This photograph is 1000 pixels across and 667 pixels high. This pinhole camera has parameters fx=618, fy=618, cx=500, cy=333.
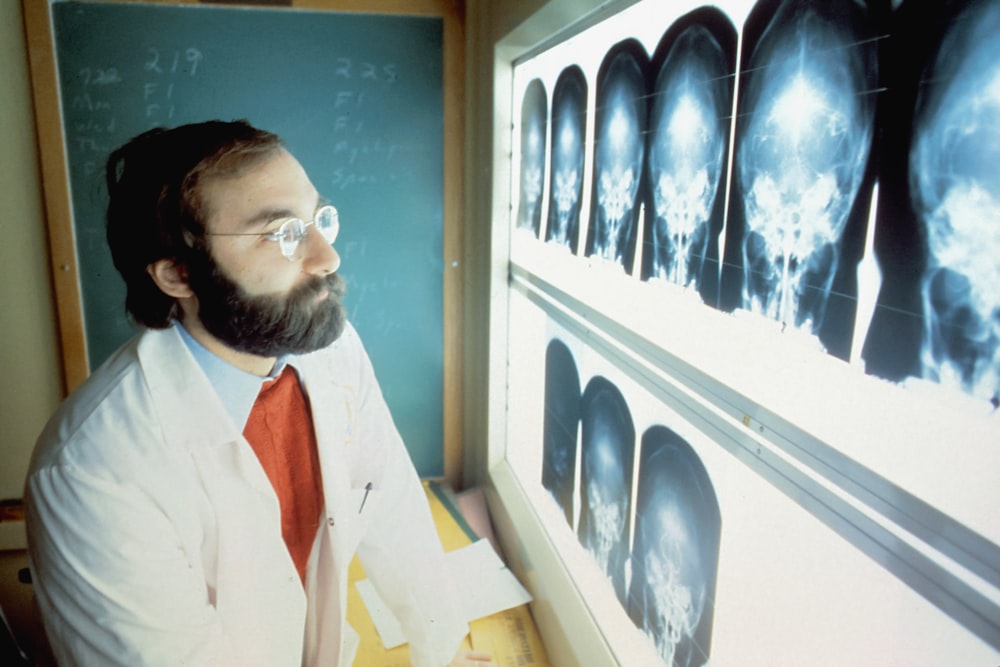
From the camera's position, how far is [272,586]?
1116 mm

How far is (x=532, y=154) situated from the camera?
1.48 m

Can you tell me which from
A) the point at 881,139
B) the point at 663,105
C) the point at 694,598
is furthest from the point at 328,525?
the point at 881,139

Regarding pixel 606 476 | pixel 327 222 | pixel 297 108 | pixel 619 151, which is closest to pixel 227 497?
pixel 327 222

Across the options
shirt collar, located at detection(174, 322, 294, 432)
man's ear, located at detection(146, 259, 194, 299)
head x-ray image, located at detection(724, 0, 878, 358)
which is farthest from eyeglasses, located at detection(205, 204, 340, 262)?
head x-ray image, located at detection(724, 0, 878, 358)

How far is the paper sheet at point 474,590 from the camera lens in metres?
1.49

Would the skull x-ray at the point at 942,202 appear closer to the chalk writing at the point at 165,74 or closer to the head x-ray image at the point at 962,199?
the head x-ray image at the point at 962,199

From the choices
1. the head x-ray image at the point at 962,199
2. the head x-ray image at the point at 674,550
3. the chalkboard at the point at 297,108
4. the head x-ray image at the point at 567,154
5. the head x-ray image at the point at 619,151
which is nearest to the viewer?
the head x-ray image at the point at 962,199

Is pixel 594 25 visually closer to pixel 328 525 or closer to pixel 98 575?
pixel 328 525

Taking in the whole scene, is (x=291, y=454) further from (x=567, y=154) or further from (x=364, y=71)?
(x=364, y=71)

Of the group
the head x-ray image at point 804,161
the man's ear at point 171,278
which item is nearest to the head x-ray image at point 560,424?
the head x-ray image at point 804,161

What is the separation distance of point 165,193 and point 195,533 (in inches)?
23.6

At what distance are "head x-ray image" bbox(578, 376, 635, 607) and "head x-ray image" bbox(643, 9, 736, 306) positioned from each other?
29cm

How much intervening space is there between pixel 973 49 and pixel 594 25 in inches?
30.1

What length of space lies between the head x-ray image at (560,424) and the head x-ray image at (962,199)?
2.71 feet
